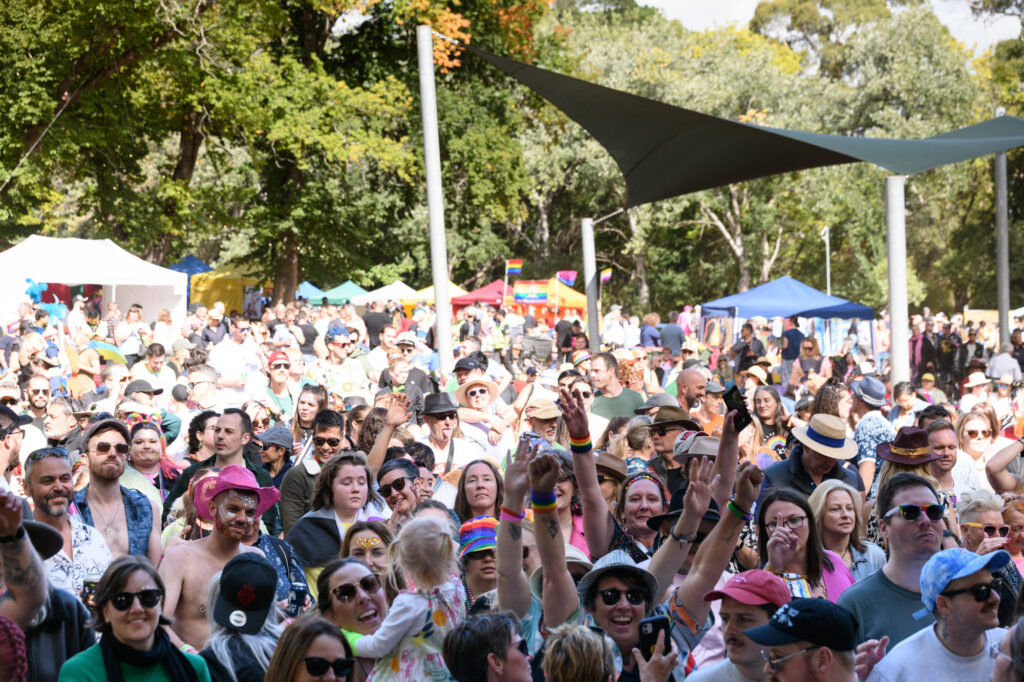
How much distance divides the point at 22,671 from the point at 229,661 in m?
0.77

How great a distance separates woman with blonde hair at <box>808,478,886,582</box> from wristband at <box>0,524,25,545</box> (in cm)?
330

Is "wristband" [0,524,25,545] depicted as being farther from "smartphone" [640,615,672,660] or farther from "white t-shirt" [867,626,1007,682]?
"white t-shirt" [867,626,1007,682]

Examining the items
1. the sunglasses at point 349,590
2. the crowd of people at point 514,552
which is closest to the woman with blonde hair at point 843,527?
the crowd of people at point 514,552

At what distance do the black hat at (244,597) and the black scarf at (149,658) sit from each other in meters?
0.25

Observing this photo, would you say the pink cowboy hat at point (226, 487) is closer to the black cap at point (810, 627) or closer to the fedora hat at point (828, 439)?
the black cap at point (810, 627)

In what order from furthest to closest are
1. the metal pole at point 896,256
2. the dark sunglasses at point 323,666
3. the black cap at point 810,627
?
1. the metal pole at point 896,256
2. the dark sunglasses at point 323,666
3. the black cap at point 810,627

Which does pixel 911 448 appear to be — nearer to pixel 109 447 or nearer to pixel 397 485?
pixel 397 485

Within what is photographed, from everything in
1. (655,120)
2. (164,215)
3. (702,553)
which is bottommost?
(702,553)

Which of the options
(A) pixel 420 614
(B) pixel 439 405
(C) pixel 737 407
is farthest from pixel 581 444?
(B) pixel 439 405

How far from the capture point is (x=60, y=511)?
4961 mm

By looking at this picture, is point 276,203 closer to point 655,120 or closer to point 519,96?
point 519,96

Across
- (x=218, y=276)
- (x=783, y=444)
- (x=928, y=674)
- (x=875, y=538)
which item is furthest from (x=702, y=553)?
(x=218, y=276)

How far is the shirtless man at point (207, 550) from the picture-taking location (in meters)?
4.70

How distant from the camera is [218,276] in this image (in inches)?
1587
